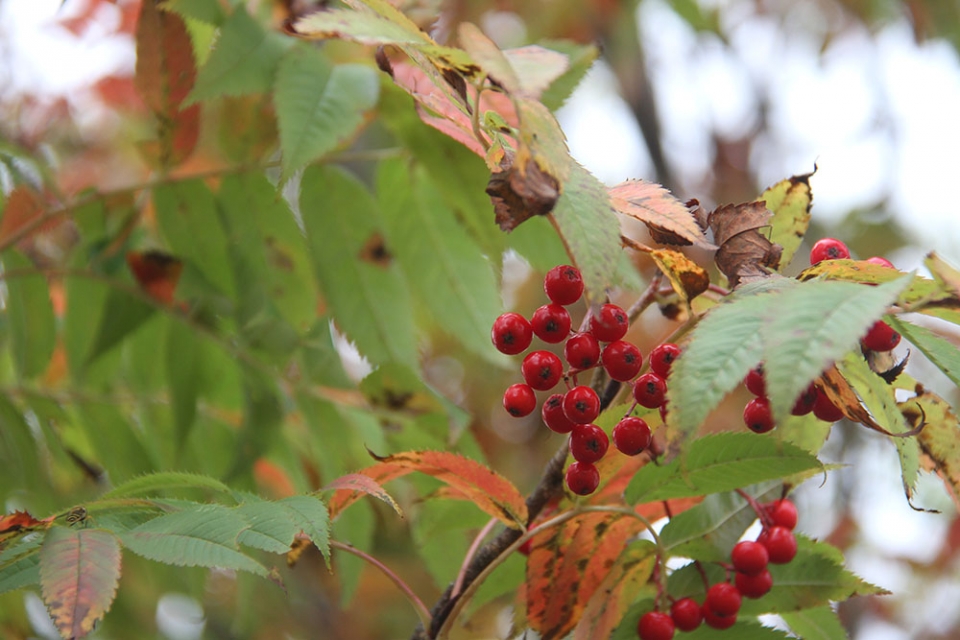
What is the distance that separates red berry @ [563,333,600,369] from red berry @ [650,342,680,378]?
0.19ft

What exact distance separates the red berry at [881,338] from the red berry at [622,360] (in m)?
0.21

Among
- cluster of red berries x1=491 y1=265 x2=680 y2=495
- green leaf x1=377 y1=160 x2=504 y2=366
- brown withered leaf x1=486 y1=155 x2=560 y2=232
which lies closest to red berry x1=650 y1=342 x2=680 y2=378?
cluster of red berries x1=491 y1=265 x2=680 y2=495

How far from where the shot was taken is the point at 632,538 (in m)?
1.07

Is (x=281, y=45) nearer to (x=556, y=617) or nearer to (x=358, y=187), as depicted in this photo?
(x=358, y=187)

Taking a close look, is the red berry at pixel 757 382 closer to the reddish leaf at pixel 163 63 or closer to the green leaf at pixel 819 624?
the green leaf at pixel 819 624

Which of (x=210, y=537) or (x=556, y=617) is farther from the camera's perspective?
(x=556, y=617)

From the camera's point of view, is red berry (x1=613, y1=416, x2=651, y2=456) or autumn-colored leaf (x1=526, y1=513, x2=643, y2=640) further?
autumn-colored leaf (x1=526, y1=513, x2=643, y2=640)

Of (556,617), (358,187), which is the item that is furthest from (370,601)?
(556,617)

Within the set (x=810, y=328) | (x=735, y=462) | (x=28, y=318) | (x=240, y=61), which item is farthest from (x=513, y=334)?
(x=28, y=318)

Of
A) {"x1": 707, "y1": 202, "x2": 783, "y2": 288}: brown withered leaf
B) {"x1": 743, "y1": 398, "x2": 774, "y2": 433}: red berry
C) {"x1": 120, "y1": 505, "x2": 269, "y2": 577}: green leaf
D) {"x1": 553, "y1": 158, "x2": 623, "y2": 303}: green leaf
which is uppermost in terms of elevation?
{"x1": 553, "y1": 158, "x2": 623, "y2": 303}: green leaf

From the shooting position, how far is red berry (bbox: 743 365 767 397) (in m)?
0.79

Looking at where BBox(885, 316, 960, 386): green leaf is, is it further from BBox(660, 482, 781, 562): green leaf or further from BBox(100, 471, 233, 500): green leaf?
BBox(100, 471, 233, 500): green leaf

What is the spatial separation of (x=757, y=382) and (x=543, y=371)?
0.69 feet

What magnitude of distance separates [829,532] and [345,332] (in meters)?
2.42
